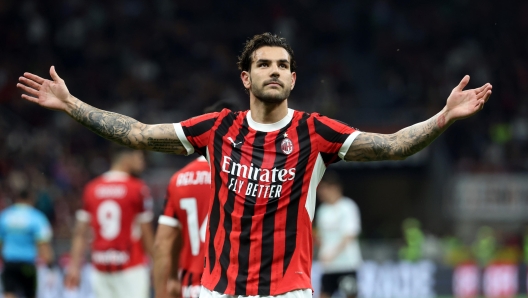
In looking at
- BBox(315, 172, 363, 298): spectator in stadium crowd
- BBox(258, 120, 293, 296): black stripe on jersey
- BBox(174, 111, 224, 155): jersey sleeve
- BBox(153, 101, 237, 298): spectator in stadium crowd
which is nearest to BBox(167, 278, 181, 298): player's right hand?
BBox(153, 101, 237, 298): spectator in stadium crowd

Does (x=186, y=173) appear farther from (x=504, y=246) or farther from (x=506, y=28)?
(x=506, y=28)

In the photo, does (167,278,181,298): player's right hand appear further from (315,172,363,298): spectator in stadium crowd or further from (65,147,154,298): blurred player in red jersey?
(315,172,363,298): spectator in stadium crowd

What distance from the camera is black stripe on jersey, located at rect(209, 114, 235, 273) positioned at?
4.52m

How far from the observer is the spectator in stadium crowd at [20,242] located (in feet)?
36.4

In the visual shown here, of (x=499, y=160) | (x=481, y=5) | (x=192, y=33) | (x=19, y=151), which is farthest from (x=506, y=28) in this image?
(x=19, y=151)

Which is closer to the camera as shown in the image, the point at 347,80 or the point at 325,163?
the point at 325,163

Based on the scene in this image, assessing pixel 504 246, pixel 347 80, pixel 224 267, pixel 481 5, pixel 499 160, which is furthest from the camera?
pixel 481 5

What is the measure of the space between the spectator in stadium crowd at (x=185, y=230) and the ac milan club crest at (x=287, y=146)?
1533 mm

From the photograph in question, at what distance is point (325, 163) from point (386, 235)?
1456cm

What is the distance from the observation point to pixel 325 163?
15.2ft

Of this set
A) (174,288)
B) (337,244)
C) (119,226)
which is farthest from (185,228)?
(337,244)

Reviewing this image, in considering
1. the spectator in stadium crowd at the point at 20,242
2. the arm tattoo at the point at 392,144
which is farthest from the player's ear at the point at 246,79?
the spectator in stadium crowd at the point at 20,242

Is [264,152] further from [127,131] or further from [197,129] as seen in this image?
[127,131]

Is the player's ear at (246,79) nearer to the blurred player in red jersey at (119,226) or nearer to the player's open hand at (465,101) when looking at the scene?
the player's open hand at (465,101)
